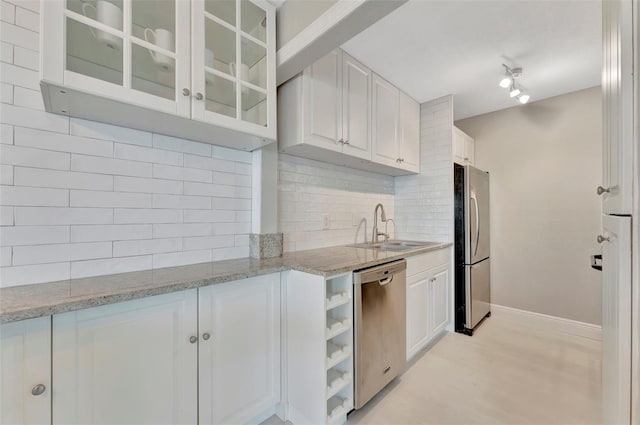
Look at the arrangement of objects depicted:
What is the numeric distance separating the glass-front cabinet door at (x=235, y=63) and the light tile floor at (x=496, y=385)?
1.72 meters

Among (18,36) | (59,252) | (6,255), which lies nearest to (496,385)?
(59,252)

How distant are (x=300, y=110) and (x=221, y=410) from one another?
1745mm

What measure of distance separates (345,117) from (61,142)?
165 cm

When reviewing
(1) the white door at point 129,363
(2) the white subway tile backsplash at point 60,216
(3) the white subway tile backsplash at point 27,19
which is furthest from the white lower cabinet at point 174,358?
(3) the white subway tile backsplash at point 27,19

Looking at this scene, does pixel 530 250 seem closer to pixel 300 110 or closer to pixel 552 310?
pixel 552 310

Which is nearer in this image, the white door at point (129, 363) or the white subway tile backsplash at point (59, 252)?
the white door at point (129, 363)

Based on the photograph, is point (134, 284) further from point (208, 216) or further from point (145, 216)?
point (208, 216)

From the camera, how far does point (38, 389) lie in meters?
0.85

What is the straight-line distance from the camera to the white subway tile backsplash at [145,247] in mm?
1295

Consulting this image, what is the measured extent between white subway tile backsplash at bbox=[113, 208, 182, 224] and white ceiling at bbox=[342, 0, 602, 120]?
1.69 metres

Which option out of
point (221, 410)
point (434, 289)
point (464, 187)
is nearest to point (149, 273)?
point (221, 410)

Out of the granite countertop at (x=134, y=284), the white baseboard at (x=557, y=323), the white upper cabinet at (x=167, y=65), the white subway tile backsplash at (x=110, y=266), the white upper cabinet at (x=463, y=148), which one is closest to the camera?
the granite countertop at (x=134, y=284)

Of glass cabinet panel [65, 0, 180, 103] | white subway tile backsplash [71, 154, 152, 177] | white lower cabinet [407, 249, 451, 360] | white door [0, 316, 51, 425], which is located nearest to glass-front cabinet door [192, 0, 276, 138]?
glass cabinet panel [65, 0, 180, 103]

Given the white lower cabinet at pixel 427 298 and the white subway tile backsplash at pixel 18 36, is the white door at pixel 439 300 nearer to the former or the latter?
the white lower cabinet at pixel 427 298
